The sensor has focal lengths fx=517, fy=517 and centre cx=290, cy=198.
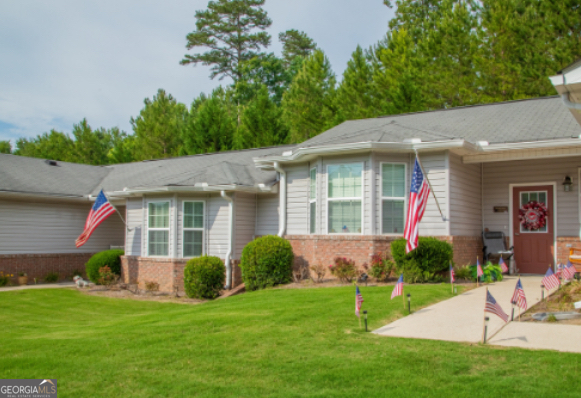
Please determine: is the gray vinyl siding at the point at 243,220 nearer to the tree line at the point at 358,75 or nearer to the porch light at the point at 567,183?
the porch light at the point at 567,183

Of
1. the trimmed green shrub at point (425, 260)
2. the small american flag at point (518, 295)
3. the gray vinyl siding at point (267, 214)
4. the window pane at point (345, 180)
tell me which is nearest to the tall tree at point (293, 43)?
the gray vinyl siding at point (267, 214)

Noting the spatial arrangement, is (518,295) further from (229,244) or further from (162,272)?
(162,272)

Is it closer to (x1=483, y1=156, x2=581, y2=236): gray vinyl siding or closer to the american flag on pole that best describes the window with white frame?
the american flag on pole

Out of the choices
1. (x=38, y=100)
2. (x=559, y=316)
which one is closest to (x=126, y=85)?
(x=38, y=100)

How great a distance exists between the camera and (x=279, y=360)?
578cm

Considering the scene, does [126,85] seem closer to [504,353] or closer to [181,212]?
[181,212]

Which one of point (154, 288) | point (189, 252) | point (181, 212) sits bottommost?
point (154, 288)

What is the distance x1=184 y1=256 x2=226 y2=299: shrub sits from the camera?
1373 cm

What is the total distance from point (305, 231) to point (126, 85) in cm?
2605

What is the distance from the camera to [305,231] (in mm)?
13883

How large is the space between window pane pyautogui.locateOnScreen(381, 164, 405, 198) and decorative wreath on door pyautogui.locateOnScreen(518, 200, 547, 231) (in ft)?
11.1

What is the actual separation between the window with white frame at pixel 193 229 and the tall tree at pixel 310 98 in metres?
14.3

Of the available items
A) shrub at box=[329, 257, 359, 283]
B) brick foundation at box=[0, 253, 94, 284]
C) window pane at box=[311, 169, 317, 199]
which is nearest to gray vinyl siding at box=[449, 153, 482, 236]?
shrub at box=[329, 257, 359, 283]

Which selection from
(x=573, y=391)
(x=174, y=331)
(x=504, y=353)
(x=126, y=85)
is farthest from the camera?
(x=126, y=85)
